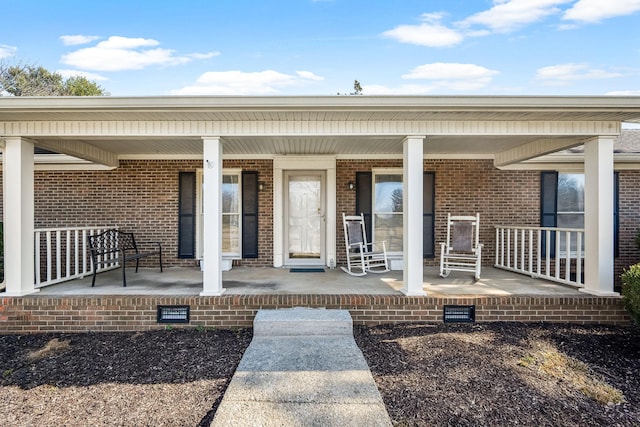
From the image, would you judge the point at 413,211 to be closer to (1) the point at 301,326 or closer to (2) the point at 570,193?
(1) the point at 301,326

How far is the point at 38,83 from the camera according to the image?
20047mm

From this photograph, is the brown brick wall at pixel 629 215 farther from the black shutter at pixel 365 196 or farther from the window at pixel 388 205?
the black shutter at pixel 365 196

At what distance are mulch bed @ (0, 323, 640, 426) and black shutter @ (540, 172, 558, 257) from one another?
9.68 feet

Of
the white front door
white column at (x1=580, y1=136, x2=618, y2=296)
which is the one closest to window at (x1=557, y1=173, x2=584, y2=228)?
white column at (x1=580, y1=136, x2=618, y2=296)

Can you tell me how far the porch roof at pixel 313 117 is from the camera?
3.86 meters

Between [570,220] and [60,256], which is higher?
[570,220]

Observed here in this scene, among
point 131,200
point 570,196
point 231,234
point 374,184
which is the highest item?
point 374,184

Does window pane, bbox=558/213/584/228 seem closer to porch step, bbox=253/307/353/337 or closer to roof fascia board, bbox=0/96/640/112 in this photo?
roof fascia board, bbox=0/96/640/112

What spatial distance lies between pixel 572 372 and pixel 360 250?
3.53 m

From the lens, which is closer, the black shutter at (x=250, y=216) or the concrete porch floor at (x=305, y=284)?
the concrete porch floor at (x=305, y=284)

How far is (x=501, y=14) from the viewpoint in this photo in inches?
338

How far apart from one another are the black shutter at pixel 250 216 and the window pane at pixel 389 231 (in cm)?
234

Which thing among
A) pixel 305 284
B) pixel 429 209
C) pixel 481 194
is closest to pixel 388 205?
pixel 429 209

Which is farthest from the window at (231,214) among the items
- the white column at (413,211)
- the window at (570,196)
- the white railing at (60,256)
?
the window at (570,196)
